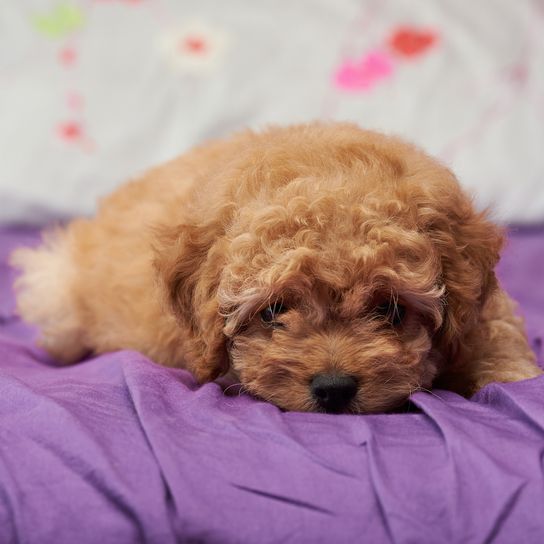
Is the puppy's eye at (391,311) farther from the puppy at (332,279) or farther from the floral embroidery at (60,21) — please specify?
the floral embroidery at (60,21)

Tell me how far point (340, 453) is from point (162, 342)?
1.08 m

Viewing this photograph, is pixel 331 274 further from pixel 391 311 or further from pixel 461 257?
pixel 461 257

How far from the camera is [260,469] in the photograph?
7.88ft

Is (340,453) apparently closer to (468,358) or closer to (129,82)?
(468,358)

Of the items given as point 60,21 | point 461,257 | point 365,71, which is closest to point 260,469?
point 461,257

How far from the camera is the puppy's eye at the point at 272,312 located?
110 inches

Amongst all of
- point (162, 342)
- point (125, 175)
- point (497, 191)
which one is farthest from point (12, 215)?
point (497, 191)

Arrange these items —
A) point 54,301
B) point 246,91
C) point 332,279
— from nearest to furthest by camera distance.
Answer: point 332,279 < point 54,301 < point 246,91

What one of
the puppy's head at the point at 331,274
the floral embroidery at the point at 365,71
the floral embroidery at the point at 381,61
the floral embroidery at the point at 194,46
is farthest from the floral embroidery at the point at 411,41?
the puppy's head at the point at 331,274

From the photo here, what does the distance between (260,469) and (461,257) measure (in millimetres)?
985

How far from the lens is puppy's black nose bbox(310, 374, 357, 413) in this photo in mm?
2648

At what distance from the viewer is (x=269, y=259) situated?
2.69m

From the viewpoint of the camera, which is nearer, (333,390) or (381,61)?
(333,390)

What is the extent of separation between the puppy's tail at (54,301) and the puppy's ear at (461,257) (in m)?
1.68
